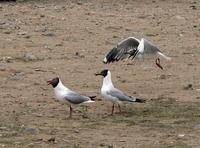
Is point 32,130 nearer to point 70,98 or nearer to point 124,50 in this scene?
point 70,98

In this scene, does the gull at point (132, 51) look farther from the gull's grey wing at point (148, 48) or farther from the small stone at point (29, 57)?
the small stone at point (29, 57)

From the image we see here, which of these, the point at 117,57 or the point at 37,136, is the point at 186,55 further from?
the point at 37,136

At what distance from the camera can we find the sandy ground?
897cm

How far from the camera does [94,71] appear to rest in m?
13.2

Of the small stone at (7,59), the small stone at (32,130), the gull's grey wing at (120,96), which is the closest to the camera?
the small stone at (32,130)

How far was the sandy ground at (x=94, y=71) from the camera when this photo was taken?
897cm

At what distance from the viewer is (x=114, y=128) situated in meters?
9.34

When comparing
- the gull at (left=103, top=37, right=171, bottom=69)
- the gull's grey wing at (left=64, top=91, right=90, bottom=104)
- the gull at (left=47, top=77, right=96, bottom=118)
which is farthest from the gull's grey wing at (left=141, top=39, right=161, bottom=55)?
the gull's grey wing at (left=64, top=91, right=90, bottom=104)

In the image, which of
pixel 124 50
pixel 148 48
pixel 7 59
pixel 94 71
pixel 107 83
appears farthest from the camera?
pixel 7 59

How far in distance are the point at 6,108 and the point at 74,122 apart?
1181 millimetres

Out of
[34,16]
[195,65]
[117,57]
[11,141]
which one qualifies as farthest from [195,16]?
[11,141]

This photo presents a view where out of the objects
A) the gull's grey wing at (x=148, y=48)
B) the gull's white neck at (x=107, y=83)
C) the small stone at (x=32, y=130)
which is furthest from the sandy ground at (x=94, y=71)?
A: the gull's grey wing at (x=148, y=48)

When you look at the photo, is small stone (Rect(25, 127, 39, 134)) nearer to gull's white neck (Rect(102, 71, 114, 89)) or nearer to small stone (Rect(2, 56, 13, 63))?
gull's white neck (Rect(102, 71, 114, 89))

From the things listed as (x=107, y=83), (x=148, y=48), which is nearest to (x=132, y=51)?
(x=148, y=48)
